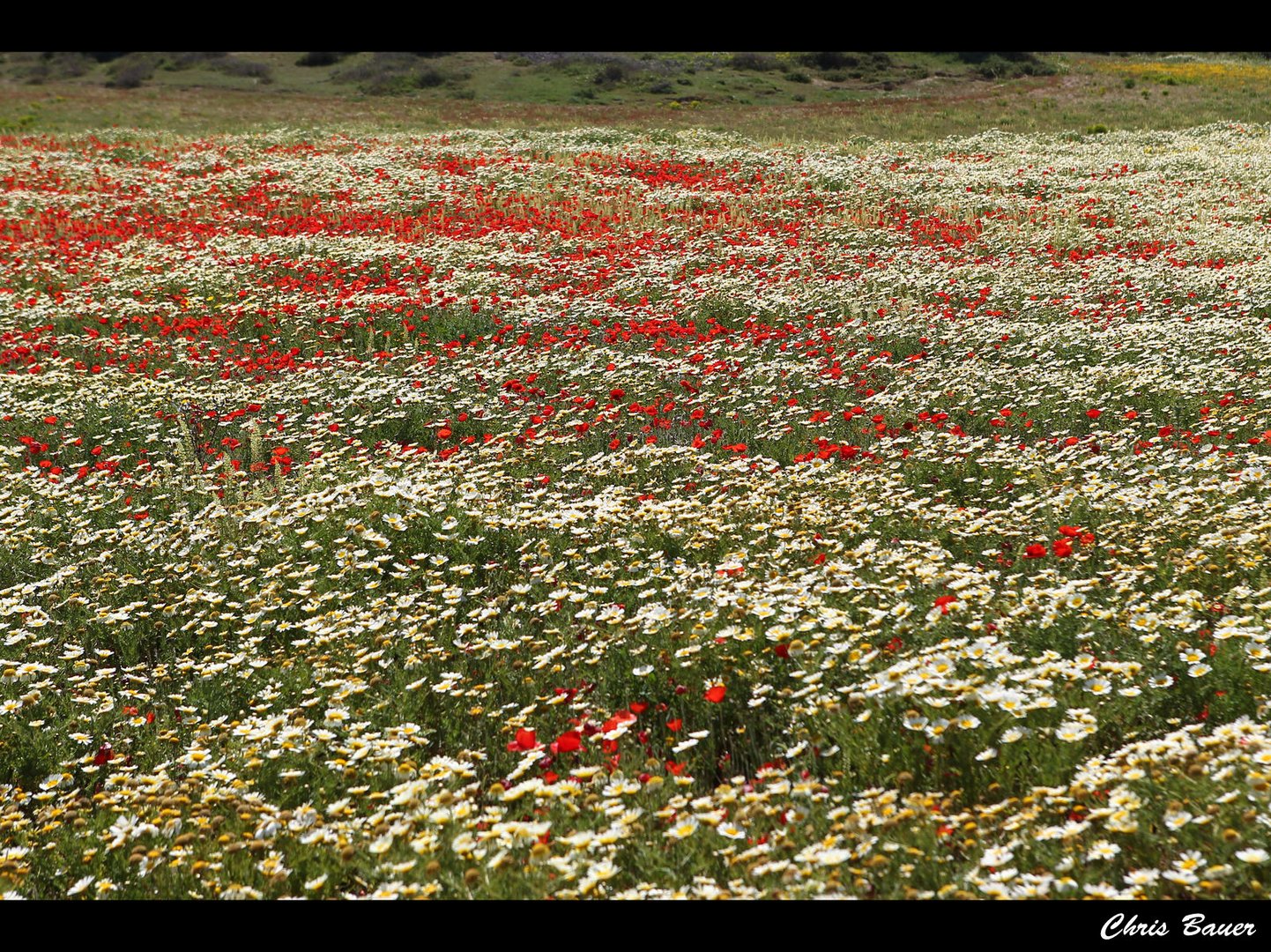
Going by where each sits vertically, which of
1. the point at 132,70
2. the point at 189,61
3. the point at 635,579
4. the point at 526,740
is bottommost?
the point at 635,579

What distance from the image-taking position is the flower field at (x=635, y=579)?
10.4 feet

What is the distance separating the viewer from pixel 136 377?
10219 mm

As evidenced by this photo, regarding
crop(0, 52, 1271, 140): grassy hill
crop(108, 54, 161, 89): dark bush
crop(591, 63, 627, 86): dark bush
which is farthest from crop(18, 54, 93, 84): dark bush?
crop(591, 63, 627, 86): dark bush

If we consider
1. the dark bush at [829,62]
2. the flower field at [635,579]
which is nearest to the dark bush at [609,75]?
the dark bush at [829,62]

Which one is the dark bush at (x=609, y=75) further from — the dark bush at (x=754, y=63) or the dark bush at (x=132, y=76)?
the dark bush at (x=132, y=76)

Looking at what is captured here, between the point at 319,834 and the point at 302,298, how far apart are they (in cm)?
1059

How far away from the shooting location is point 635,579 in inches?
213

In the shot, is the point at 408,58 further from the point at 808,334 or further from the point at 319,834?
the point at 319,834

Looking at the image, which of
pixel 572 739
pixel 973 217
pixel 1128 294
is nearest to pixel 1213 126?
pixel 973 217

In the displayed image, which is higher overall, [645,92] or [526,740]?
[645,92]

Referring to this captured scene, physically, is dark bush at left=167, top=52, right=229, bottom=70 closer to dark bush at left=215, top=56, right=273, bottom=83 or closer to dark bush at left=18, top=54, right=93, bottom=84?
dark bush at left=215, top=56, right=273, bottom=83

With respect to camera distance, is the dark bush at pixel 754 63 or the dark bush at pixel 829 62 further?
the dark bush at pixel 829 62

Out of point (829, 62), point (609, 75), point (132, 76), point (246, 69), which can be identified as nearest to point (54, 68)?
point (132, 76)

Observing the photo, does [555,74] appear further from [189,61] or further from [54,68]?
[54,68]
